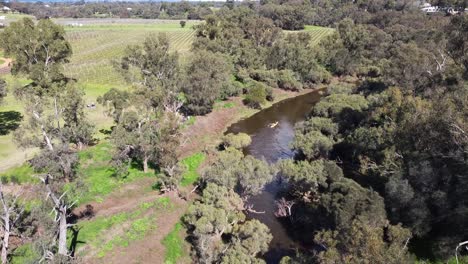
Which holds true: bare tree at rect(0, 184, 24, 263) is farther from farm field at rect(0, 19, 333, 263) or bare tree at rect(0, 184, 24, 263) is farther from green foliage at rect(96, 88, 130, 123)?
green foliage at rect(96, 88, 130, 123)

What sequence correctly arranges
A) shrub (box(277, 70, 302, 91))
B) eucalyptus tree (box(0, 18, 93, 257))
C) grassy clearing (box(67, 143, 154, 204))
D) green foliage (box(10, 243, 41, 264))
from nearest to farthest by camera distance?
green foliage (box(10, 243, 41, 264)), eucalyptus tree (box(0, 18, 93, 257)), grassy clearing (box(67, 143, 154, 204)), shrub (box(277, 70, 302, 91))

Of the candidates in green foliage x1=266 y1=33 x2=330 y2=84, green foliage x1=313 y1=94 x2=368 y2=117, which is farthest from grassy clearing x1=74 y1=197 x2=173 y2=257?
green foliage x1=266 y1=33 x2=330 y2=84

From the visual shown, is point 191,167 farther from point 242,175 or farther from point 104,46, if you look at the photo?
point 104,46

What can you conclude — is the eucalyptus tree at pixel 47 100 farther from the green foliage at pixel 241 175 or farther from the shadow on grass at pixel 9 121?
the green foliage at pixel 241 175

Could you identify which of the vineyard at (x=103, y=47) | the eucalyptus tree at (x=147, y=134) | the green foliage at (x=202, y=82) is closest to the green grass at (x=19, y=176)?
→ the eucalyptus tree at (x=147, y=134)

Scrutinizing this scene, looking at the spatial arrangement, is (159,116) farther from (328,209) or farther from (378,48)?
(378,48)

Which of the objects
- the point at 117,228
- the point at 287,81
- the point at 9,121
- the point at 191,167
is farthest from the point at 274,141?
the point at 9,121

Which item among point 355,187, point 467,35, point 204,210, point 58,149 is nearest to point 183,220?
point 204,210
